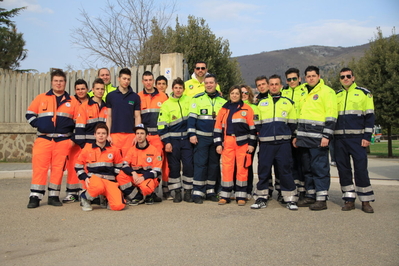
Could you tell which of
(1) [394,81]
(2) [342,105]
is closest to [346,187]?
(2) [342,105]

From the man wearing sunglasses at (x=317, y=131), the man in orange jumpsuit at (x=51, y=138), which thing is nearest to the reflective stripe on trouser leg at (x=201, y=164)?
the man wearing sunglasses at (x=317, y=131)

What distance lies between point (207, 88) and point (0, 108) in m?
9.20

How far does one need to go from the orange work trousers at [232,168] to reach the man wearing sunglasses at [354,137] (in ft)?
5.36

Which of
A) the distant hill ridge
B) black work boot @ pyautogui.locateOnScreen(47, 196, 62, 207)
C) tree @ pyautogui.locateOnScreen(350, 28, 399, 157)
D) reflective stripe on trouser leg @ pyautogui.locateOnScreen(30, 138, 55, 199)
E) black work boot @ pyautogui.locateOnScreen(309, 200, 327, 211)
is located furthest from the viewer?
the distant hill ridge

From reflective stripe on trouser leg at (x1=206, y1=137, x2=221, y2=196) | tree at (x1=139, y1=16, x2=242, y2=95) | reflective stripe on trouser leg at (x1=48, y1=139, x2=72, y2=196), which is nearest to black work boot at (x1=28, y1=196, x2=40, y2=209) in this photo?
reflective stripe on trouser leg at (x1=48, y1=139, x2=72, y2=196)

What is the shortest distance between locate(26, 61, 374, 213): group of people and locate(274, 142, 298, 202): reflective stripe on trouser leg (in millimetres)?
17

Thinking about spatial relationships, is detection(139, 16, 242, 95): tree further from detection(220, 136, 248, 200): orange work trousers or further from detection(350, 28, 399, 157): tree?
detection(220, 136, 248, 200): orange work trousers

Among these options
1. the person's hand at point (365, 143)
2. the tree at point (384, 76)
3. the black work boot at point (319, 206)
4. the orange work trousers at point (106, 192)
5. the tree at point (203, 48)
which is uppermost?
the tree at point (203, 48)

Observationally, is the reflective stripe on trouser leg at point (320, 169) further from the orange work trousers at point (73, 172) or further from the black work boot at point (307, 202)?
the orange work trousers at point (73, 172)

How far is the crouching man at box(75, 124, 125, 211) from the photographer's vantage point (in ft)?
21.5

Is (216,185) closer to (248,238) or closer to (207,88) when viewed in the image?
(207,88)

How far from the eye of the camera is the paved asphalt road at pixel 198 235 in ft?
13.6

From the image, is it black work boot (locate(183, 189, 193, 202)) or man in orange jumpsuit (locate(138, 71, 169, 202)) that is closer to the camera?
black work boot (locate(183, 189, 193, 202))

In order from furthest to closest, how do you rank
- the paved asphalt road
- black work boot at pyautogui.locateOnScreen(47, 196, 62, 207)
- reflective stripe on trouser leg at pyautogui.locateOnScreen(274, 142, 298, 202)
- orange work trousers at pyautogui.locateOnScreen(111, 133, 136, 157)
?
1. orange work trousers at pyautogui.locateOnScreen(111, 133, 136, 157)
2. black work boot at pyautogui.locateOnScreen(47, 196, 62, 207)
3. reflective stripe on trouser leg at pyautogui.locateOnScreen(274, 142, 298, 202)
4. the paved asphalt road
